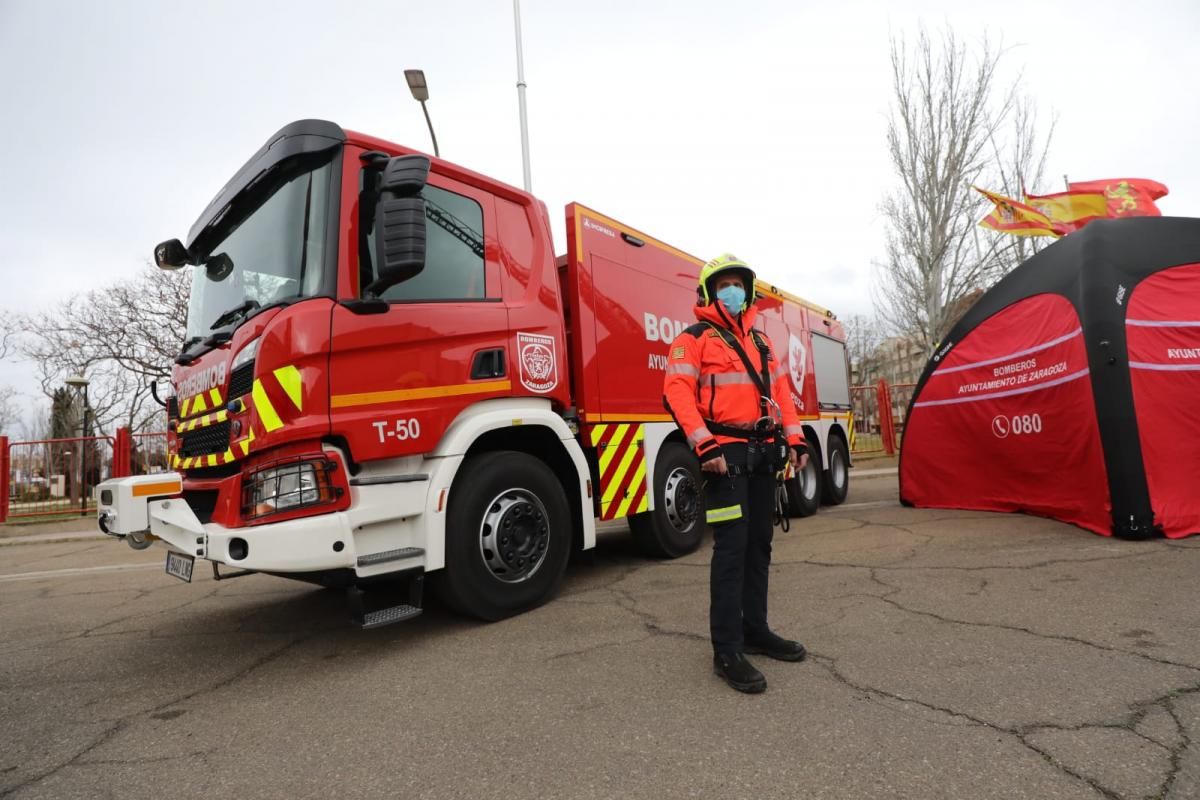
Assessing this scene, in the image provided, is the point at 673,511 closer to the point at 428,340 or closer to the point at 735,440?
the point at 735,440

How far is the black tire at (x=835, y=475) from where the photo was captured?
29.5ft

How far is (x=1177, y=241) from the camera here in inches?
230

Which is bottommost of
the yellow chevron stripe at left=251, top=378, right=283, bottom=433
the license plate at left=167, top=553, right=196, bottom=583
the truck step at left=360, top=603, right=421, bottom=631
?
the truck step at left=360, top=603, right=421, bottom=631

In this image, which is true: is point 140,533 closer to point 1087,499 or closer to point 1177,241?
point 1087,499

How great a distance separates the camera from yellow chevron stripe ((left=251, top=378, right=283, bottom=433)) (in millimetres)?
3143

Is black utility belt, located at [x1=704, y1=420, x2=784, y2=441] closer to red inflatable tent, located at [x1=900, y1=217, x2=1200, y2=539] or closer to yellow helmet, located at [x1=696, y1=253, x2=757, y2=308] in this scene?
yellow helmet, located at [x1=696, y1=253, x2=757, y2=308]

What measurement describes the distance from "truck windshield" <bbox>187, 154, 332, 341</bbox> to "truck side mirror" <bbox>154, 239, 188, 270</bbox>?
368 millimetres

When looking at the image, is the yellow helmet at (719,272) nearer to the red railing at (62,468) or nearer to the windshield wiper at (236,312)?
the windshield wiper at (236,312)

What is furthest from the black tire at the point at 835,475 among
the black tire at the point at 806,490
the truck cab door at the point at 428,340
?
the truck cab door at the point at 428,340

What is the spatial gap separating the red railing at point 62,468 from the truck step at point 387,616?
1171 centimetres

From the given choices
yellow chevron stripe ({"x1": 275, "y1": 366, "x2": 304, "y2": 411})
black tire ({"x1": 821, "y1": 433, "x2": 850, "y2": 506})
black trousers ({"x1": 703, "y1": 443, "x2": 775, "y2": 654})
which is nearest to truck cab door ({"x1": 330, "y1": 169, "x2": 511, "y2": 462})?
yellow chevron stripe ({"x1": 275, "y1": 366, "x2": 304, "y2": 411})

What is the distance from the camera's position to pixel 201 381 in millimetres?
3691

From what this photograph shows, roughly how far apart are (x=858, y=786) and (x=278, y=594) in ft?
15.6

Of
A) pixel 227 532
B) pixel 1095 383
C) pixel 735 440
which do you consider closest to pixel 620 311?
pixel 735 440
